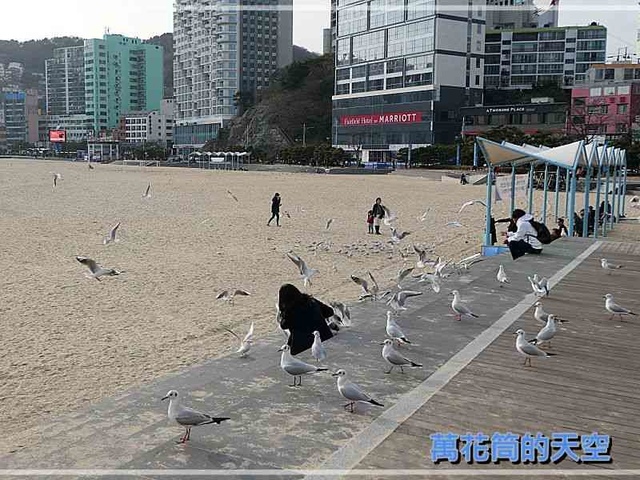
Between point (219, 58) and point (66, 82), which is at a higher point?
point (66, 82)

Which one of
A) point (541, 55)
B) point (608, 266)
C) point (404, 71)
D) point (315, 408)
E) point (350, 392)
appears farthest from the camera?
point (541, 55)

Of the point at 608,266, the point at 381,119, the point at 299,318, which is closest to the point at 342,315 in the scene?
the point at 299,318

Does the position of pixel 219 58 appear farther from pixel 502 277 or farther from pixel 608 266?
pixel 502 277

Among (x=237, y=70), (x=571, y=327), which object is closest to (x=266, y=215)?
(x=571, y=327)

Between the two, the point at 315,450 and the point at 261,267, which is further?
the point at 261,267

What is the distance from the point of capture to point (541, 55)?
3622 inches

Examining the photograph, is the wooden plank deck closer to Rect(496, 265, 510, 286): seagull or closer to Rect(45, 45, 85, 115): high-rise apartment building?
Rect(496, 265, 510, 286): seagull

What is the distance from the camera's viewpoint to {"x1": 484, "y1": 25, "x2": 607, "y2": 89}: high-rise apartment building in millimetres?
89188

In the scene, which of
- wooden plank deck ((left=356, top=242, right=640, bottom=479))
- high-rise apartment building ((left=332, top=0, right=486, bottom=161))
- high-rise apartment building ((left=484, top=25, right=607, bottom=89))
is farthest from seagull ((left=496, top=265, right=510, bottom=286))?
high-rise apartment building ((left=484, top=25, right=607, bottom=89))

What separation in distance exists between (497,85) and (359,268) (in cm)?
8435

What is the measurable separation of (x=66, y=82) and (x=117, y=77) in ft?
88.0

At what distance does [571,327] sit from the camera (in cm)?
767

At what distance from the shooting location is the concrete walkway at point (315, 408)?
14.2 feet

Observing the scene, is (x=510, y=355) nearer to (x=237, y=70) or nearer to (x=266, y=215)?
(x=266, y=215)
